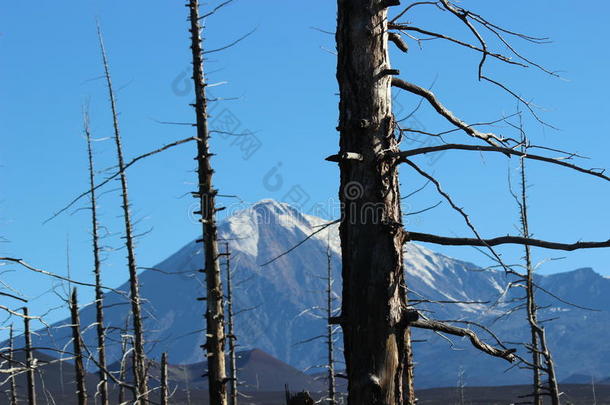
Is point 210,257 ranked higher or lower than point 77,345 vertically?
higher

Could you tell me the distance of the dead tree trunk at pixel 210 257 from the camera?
40.7ft

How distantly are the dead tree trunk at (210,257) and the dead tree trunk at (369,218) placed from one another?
7.60 m

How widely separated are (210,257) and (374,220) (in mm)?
7950

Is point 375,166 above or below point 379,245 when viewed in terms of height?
above

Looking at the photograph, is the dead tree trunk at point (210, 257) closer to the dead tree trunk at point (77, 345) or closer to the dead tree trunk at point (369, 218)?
the dead tree trunk at point (77, 345)

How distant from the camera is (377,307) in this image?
4.90 metres

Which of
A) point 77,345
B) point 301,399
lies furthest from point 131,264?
point 301,399

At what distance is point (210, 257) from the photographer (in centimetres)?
1270

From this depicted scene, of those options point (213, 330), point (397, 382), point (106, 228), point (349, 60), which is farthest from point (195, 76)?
point (106, 228)

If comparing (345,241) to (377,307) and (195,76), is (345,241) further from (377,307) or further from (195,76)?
(195,76)

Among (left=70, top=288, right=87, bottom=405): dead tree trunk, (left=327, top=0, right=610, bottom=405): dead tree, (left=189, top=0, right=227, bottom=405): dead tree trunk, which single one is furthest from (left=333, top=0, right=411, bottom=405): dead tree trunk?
(left=70, top=288, right=87, bottom=405): dead tree trunk

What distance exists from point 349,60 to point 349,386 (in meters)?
1.98

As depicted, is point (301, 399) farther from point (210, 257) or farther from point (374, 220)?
point (210, 257)

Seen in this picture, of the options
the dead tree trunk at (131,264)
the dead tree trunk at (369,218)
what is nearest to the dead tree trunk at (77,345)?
the dead tree trunk at (131,264)
